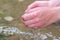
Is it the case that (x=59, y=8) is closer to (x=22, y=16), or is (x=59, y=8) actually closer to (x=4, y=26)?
(x=22, y=16)

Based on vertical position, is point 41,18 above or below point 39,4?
below

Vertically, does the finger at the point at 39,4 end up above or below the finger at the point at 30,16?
above

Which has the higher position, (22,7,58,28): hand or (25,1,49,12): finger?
(25,1,49,12): finger

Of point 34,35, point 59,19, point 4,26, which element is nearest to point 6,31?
point 4,26

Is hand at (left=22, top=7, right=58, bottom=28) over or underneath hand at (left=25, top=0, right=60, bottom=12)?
underneath

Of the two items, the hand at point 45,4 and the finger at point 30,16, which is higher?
the hand at point 45,4

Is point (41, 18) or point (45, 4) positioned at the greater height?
point (45, 4)

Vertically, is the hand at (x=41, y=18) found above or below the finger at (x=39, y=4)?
below

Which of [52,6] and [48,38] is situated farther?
[52,6]
